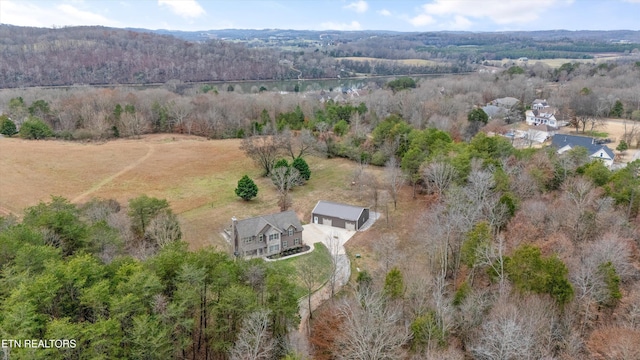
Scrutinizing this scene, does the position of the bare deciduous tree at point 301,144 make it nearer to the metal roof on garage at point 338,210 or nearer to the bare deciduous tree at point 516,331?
the metal roof on garage at point 338,210

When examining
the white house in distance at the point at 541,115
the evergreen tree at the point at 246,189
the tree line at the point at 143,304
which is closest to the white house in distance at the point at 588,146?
the white house in distance at the point at 541,115

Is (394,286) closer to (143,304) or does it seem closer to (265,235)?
(143,304)

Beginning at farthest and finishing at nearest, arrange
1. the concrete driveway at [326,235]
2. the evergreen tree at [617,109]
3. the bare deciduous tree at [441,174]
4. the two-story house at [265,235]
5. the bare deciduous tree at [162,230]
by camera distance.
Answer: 1. the evergreen tree at [617,109]
2. the bare deciduous tree at [441,174]
3. the concrete driveway at [326,235]
4. the two-story house at [265,235]
5. the bare deciduous tree at [162,230]

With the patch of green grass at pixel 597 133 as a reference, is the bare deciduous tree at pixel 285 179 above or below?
below

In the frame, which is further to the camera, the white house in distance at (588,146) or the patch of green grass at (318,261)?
the white house in distance at (588,146)

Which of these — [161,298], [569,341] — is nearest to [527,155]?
[569,341]

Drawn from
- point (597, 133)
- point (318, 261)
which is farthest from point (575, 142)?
point (318, 261)

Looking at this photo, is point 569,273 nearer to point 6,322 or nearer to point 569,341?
point 569,341
